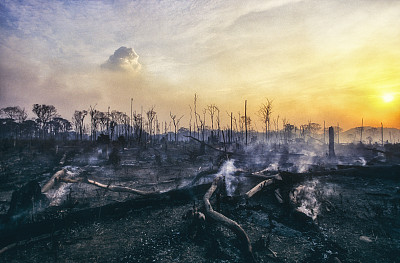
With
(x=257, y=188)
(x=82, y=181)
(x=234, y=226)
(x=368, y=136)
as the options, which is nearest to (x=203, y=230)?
(x=234, y=226)

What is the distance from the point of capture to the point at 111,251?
4.46m

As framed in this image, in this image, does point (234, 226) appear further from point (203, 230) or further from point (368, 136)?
point (368, 136)

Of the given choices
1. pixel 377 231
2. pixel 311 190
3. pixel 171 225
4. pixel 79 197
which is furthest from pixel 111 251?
pixel 311 190

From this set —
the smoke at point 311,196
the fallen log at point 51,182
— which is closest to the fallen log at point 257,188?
the smoke at point 311,196

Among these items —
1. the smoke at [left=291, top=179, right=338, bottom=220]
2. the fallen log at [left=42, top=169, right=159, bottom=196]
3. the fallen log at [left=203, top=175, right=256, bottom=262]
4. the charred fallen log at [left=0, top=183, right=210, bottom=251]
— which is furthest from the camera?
the fallen log at [left=42, top=169, right=159, bottom=196]

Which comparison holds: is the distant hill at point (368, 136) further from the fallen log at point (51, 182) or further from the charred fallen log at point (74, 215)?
the fallen log at point (51, 182)

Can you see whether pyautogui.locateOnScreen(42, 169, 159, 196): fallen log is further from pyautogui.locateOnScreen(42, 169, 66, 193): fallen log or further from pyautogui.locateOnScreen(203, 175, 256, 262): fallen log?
pyautogui.locateOnScreen(203, 175, 256, 262): fallen log

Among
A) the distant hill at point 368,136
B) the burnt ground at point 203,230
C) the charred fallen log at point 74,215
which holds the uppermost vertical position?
the charred fallen log at point 74,215

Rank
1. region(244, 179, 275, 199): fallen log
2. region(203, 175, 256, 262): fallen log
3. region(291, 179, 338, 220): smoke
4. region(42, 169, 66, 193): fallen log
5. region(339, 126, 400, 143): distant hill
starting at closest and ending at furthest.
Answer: region(203, 175, 256, 262): fallen log
region(291, 179, 338, 220): smoke
region(244, 179, 275, 199): fallen log
region(42, 169, 66, 193): fallen log
region(339, 126, 400, 143): distant hill

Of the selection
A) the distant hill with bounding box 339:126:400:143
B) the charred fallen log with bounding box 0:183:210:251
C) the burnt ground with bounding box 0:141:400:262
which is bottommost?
the distant hill with bounding box 339:126:400:143

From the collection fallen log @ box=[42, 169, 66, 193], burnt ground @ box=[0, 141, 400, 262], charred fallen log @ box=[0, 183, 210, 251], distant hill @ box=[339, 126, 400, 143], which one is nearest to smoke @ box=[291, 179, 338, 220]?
burnt ground @ box=[0, 141, 400, 262]

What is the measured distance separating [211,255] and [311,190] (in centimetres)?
630

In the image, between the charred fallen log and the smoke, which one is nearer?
the charred fallen log

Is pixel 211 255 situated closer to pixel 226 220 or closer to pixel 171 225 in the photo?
pixel 226 220
